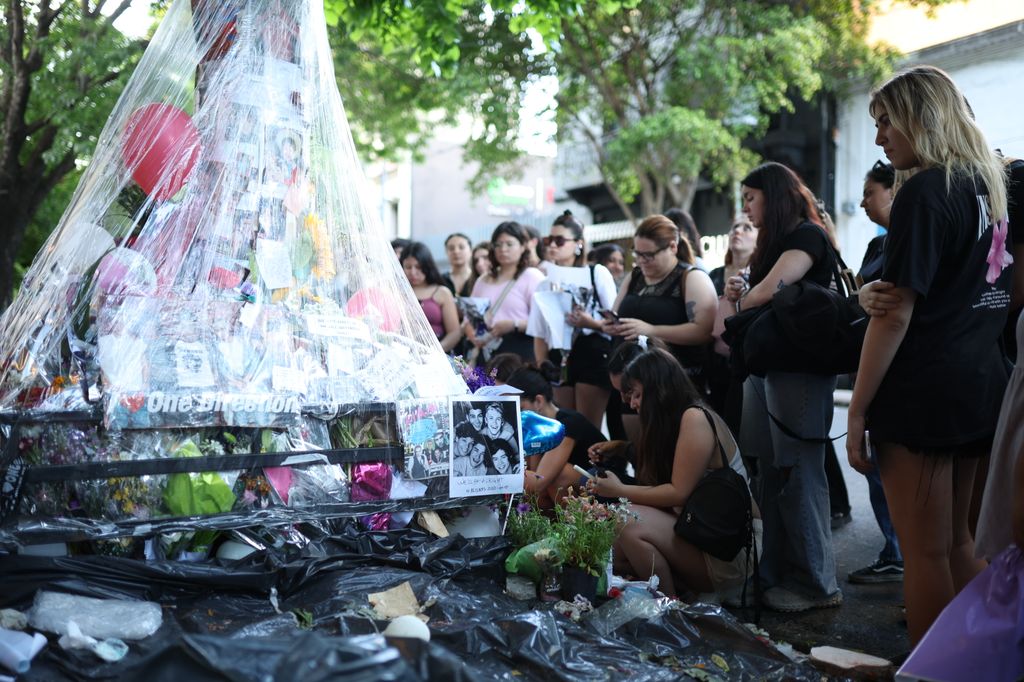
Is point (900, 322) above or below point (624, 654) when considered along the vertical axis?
above

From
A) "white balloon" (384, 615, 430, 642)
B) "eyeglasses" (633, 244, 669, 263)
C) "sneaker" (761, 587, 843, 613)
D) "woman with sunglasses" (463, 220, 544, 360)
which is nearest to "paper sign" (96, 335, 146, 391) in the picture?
"white balloon" (384, 615, 430, 642)

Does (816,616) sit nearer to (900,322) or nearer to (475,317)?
(900,322)

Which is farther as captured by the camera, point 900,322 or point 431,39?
point 431,39

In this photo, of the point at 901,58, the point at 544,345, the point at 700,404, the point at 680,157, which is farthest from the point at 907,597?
the point at 901,58

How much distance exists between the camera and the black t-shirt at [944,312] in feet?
9.14

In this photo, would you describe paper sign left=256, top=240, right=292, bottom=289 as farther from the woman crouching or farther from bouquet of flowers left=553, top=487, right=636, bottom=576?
the woman crouching

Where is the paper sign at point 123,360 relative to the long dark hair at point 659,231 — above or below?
below

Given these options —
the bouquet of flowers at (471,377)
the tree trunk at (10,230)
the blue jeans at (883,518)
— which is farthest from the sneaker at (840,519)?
the tree trunk at (10,230)

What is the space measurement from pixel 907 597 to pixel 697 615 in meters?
0.66

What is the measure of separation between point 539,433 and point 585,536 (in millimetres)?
900

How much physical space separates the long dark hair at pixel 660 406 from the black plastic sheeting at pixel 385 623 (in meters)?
0.93

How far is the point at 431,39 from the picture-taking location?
692cm

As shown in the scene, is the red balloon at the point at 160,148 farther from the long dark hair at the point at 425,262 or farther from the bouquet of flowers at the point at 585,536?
the long dark hair at the point at 425,262

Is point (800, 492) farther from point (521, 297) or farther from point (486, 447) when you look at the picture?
point (521, 297)
